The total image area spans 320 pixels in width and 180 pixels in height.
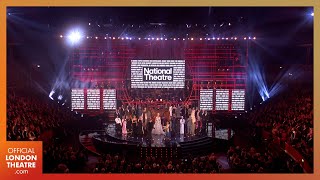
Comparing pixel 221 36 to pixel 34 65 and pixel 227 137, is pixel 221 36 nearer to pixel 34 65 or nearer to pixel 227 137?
pixel 227 137

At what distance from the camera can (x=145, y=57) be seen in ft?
22.5

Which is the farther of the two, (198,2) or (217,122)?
(217,122)

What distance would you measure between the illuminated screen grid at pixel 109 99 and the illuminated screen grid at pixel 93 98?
12 centimetres

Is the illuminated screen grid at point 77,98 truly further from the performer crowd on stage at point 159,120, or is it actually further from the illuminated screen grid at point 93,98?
the performer crowd on stage at point 159,120

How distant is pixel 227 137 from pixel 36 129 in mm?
3159

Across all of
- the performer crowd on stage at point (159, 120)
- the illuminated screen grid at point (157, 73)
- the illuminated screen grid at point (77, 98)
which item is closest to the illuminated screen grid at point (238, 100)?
the performer crowd on stage at point (159, 120)

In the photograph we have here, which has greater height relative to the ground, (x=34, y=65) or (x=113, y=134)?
(x=34, y=65)

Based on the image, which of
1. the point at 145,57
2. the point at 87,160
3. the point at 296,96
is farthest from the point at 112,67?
the point at 296,96

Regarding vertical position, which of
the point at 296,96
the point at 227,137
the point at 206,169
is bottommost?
the point at 206,169

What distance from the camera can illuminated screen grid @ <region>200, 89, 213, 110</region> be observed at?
6982 mm

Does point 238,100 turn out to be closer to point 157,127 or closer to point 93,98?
point 157,127

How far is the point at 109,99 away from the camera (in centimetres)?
704

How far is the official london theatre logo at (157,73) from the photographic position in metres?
6.82

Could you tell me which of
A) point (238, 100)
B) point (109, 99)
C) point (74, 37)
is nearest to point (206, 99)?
point (238, 100)
